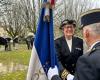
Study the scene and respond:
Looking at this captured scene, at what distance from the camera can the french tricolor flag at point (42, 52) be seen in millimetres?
5113

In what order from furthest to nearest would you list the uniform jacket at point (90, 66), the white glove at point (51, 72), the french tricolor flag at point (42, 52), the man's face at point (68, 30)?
the man's face at point (68, 30), the french tricolor flag at point (42, 52), the white glove at point (51, 72), the uniform jacket at point (90, 66)

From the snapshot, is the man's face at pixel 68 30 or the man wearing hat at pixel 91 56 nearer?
the man wearing hat at pixel 91 56

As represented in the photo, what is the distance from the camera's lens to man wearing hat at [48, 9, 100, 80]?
11.2 ft

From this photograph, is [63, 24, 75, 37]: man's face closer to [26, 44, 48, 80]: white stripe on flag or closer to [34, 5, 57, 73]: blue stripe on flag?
[34, 5, 57, 73]: blue stripe on flag

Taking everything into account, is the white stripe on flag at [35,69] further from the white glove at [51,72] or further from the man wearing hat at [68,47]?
the man wearing hat at [68,47]

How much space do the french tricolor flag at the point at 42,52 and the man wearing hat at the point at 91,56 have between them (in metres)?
1.34

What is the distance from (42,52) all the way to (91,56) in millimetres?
1820

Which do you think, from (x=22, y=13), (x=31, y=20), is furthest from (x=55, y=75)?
(x=22, y=13)

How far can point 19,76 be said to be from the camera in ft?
47.9

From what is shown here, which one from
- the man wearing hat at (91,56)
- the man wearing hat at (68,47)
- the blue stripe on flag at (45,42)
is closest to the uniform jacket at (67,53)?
the man wearing hat at (68,47)

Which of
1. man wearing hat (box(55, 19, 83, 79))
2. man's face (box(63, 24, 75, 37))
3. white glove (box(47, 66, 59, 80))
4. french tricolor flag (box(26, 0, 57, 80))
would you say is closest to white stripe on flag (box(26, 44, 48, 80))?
french tricolor flag (box(26, 0, 57, 80))

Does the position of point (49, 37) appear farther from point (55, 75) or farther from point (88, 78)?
point (88, 78)

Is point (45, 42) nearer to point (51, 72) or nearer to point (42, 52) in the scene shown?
point (42, 52)

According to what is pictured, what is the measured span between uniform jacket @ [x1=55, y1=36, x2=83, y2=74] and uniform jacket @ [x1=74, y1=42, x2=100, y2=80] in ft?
9.05
